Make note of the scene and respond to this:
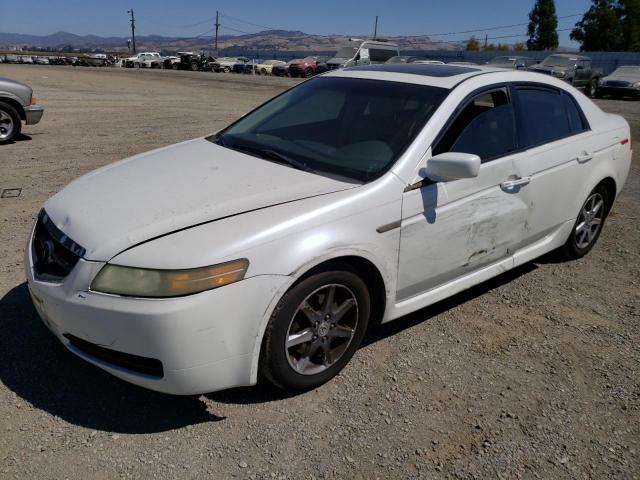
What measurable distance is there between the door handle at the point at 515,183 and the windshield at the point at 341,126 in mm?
704

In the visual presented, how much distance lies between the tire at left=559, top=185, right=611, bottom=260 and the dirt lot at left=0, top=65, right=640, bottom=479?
0.53 m

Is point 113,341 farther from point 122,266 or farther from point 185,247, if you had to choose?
point 185,247

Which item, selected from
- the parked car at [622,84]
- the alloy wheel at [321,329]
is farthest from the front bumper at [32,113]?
the parked car at [622,84]

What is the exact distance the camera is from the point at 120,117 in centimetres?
1312

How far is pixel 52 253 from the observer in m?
2.77

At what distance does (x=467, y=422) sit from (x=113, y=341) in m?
1.75

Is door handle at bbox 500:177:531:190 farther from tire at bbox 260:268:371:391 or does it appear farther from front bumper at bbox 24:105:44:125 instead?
front bumper at bbox 24:105:44:125

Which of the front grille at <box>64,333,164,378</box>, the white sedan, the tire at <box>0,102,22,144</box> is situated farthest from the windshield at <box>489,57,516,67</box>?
the front grille at <box>64,333,164,378</box>

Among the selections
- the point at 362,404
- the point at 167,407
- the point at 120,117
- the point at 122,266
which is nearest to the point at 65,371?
the point at 167,407

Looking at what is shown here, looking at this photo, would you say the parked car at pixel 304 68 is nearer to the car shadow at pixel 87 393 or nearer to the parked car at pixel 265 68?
the parked car at pixel 265 68

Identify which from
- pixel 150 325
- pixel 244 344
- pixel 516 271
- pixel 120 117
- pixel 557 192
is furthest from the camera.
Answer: pixel 120 117

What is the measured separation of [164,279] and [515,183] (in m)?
2.36

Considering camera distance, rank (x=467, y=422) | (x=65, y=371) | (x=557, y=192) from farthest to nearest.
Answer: (x=557, y=192) → (x=65, y=371) → (x=467, y=422)

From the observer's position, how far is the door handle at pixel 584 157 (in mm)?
4266
